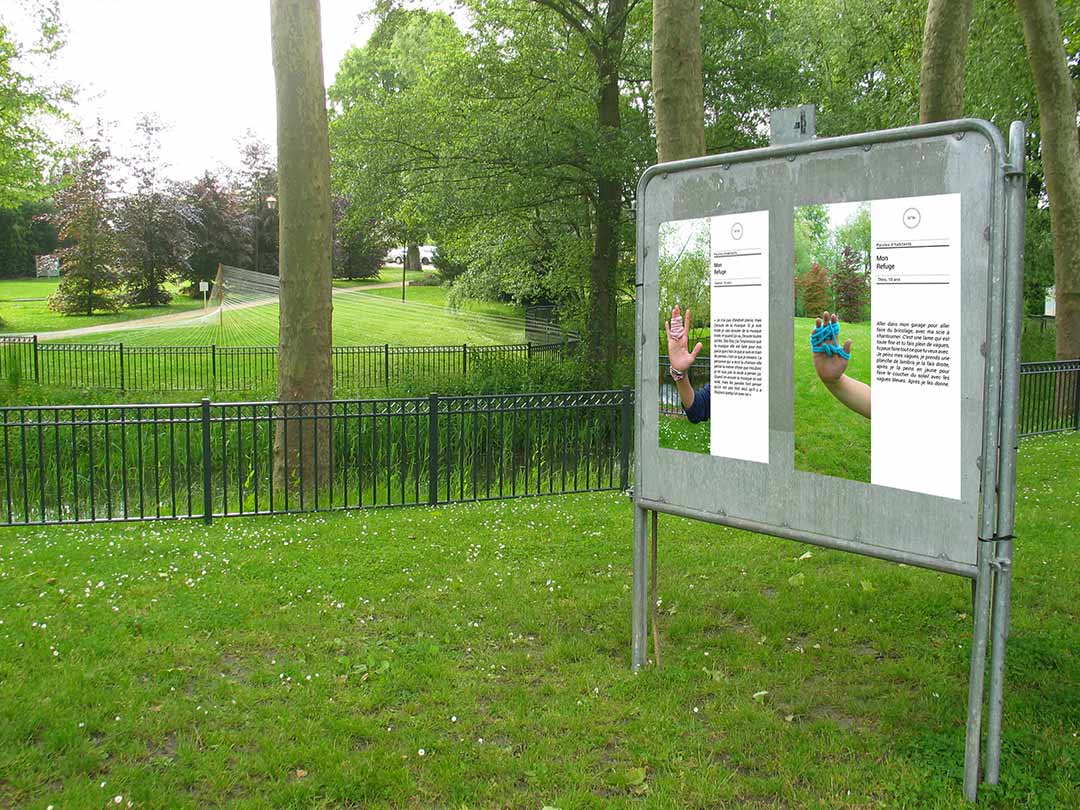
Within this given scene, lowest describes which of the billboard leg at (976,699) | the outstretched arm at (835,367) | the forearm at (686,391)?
the billboard leg at (976,699)

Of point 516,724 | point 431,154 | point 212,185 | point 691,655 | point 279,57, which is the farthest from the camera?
point 212,185

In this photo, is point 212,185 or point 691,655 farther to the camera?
point 212,185

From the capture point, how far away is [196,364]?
2408 cm

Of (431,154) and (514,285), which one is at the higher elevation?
(431,154)

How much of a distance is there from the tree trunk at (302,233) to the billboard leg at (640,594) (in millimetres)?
5736

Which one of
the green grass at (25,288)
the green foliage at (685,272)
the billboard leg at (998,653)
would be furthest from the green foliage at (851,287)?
the green grass at (25,288)

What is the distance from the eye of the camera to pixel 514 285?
1004 inches

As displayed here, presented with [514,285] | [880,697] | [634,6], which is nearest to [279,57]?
[880,697]

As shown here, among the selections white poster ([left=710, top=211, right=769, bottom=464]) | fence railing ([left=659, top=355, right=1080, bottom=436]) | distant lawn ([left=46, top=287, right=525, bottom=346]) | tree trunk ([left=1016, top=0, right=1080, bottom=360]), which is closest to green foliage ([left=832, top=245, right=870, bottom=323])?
white poster ([left=710, top=211, right=769, bottom=464])

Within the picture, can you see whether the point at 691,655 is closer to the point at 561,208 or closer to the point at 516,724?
the point at 516,724

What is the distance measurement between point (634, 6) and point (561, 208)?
436 centimetres

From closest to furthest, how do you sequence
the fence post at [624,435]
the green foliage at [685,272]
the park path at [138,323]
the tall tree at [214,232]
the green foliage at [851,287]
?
the green foliage at [851,287] < the green foliage at [685,272] < the fence post at [624,435] < the park path at [138,323] < the tall tree at [214,232]

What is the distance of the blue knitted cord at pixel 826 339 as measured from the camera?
4059 millimetres

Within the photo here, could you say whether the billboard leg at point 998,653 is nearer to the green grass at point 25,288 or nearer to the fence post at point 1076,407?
the fence post at point 1076,407
